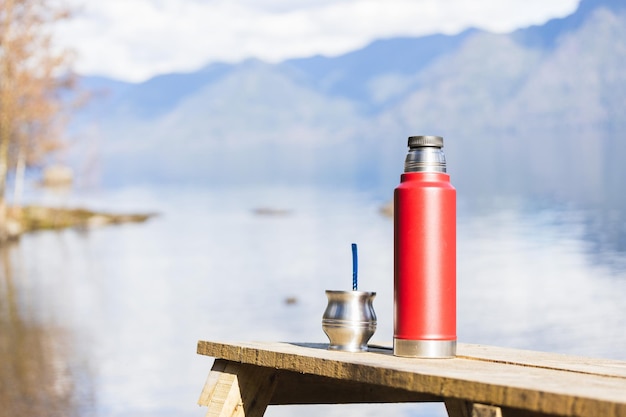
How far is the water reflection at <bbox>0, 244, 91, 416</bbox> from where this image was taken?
8117 millimetres

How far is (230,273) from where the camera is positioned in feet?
67.8

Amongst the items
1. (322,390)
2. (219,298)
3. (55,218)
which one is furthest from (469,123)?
(322,390)

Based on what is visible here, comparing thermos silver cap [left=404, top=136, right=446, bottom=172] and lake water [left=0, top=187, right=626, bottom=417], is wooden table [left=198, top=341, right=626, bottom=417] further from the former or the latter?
lake water [left=0, top=187, right=626, bottom=417]

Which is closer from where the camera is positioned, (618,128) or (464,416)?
(464,416)

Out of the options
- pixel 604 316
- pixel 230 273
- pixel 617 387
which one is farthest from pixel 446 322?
pixel 230 273

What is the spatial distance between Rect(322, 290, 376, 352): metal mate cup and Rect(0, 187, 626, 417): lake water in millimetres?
5007

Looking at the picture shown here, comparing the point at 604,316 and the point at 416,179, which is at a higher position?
the point at 416,179

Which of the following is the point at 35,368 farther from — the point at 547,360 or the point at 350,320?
the point at 547,360

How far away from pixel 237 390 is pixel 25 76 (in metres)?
27.9

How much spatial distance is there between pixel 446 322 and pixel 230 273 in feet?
58.8

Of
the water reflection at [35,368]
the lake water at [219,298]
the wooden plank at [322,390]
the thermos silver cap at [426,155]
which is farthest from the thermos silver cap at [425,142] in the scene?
the water reflection at [35,368]

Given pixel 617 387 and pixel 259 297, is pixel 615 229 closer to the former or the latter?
pixel 259 297

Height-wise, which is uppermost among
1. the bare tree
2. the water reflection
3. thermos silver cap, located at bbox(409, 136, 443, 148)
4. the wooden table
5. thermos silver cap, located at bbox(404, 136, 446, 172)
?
the bare tree

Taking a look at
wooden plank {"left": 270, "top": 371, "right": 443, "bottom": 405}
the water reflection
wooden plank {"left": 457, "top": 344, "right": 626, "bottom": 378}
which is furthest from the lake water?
wooden plank {"left": 457, "top": 344, "right": 626, "bottom": 378}
